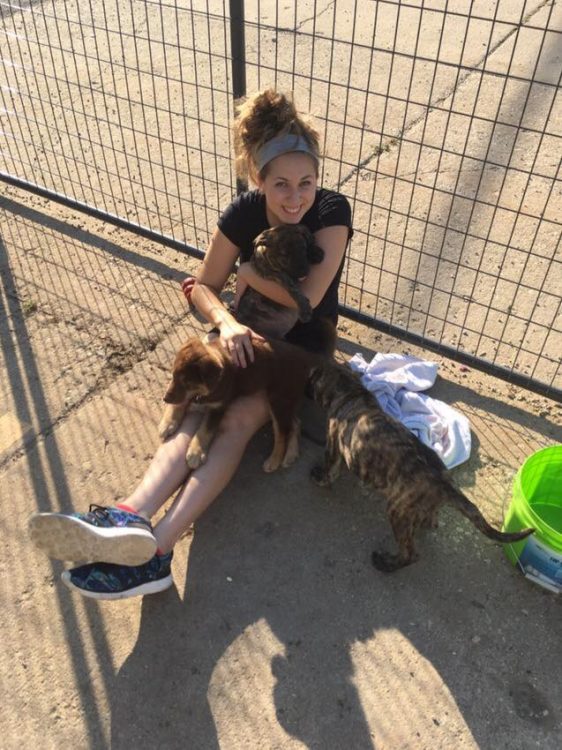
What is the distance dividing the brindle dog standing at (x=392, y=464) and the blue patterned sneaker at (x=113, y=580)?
3.38 ft

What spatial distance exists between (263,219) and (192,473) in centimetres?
144

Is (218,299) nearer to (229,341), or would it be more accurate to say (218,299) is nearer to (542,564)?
(229,341)

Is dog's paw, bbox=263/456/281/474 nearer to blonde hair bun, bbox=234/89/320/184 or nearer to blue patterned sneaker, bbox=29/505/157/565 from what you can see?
blue patterned sneaker, bbox=29/505/157/565

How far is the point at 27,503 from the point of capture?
3.50 meters

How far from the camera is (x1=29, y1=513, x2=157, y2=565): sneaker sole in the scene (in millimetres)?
2740

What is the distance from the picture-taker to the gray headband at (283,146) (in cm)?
329

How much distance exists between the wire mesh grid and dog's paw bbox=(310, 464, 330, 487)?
4.08 feet

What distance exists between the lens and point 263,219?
3.75 metres

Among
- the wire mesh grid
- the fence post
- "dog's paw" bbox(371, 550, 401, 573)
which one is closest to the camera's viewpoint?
"dog's paw" bbox(371, 550, 401, 573)

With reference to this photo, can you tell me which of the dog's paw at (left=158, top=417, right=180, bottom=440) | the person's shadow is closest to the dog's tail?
the person's shadow

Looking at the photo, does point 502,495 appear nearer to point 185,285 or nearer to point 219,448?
point 219,448

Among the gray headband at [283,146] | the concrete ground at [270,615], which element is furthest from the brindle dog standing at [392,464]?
the gray headband at [283,146]

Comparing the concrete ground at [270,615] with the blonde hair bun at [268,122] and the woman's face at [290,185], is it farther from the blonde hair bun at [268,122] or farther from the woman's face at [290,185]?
the blonde hair bun at [268,122]

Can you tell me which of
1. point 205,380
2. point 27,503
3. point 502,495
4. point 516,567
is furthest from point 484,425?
point 27,503
